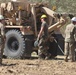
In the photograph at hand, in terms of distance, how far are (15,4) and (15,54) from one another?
219 cm

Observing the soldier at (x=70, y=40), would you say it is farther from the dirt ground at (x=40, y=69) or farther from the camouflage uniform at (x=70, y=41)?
the dirt ground at (x=40, y=69)

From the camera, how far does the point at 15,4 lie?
16.7 m

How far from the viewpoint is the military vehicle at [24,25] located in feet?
52.6

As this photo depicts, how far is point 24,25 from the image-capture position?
54.2ft

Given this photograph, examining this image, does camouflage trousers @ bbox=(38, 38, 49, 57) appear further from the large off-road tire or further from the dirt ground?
the dirt ground

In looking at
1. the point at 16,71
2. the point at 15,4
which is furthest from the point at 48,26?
the point at 16,71

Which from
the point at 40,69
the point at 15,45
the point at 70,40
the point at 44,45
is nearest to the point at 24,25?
the point at 15,45

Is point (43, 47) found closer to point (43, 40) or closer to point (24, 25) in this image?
point (43, 40)

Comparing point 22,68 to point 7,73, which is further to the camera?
point 22,68

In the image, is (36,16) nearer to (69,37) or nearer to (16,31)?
(16,31)

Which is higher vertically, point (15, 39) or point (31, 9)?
point (31, 9)

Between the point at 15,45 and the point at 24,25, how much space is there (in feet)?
3.11

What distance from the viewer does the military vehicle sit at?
1603 cm

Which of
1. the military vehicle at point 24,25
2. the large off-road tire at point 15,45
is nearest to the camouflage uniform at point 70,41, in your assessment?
the military vehicle at point 24,25
